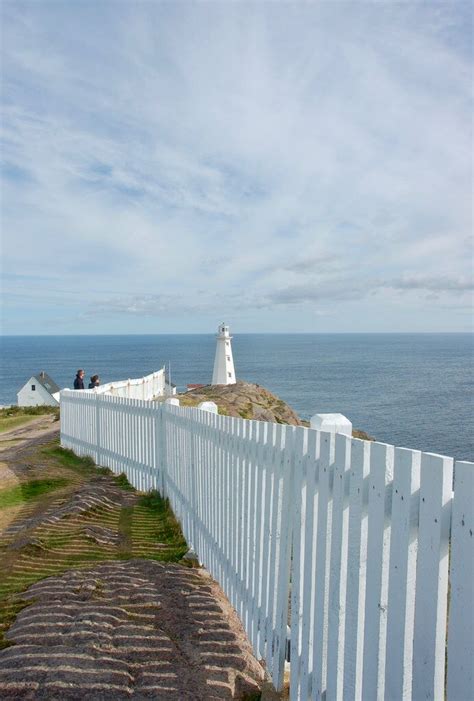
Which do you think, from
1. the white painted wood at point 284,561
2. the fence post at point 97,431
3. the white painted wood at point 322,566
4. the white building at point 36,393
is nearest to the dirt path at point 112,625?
the white painted wood at point 284,561

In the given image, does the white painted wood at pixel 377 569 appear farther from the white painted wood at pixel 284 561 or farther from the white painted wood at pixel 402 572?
the white painted wood at pixel 284 561

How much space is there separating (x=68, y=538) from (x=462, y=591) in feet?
19.4

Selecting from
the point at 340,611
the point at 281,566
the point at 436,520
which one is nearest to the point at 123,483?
the point at 281,566

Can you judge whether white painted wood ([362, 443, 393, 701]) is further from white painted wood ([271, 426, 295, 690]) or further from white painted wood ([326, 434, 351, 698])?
white painted wood ([271, 426, 295, 690])

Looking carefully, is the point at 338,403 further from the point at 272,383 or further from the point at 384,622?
the point at 384,622

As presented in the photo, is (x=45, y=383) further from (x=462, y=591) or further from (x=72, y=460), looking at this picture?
(x=462, y=591)

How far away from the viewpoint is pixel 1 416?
23.3 metres

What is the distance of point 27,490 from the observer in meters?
10.3

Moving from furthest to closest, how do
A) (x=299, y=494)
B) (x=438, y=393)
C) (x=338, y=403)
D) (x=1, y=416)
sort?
1. (x=438, y=393)
2. (x=338, y=403)
3. (x=1, y=416)
4. (x=299, y=494)

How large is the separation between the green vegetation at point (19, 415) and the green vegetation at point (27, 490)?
888 centimetres

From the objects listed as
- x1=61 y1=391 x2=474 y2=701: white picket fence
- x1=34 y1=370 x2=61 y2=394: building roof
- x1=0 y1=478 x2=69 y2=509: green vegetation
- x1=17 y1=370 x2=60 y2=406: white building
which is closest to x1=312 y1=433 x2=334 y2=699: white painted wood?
x1=61 y1=391 x2=474 y2=701: white picket fence

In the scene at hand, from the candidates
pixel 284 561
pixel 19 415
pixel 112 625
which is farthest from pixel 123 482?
pixel 19 415

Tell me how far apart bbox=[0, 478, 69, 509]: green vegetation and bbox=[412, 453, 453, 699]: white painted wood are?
26.7 feet

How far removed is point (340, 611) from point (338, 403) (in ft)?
192
